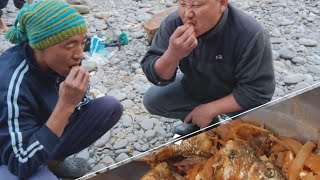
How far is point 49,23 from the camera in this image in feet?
5.57

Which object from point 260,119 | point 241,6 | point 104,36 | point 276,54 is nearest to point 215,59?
point 260,119

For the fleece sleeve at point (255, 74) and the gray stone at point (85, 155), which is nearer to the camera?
the fleece sleeve at point (255, 74)

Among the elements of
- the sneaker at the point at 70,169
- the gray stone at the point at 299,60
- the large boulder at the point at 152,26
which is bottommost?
the sneaker at the point at 70,169

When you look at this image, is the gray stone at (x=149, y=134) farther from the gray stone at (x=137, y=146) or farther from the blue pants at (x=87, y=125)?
the blue pants at (x=87, y=125)

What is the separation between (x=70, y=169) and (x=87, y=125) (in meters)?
0.31

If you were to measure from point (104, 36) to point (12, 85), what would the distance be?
2241 millimetres

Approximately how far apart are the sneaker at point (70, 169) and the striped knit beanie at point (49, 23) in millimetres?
838

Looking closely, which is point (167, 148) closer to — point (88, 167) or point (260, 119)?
point (260, 119)

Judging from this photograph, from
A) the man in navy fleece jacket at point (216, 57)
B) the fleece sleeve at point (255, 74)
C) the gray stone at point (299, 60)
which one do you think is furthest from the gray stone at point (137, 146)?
the gray stone at point (299, 60)

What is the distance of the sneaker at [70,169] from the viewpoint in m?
2.35

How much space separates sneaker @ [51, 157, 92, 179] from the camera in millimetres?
2348

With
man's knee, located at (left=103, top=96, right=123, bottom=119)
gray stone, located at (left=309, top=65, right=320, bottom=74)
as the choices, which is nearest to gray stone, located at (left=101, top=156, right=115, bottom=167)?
man's knee, located at (left=103, top=96, right=123, bottom=119)

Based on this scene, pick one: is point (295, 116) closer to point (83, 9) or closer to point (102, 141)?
point (102, 141)

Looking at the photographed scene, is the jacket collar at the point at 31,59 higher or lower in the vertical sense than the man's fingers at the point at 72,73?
lower
